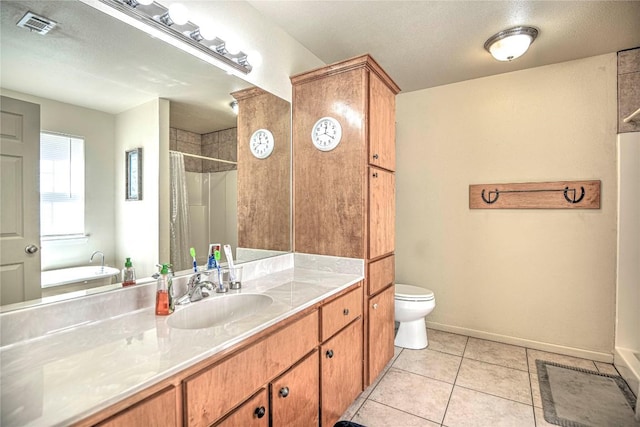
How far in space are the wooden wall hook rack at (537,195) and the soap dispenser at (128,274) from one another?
2.68 meters

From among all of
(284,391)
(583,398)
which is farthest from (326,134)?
(583,398)

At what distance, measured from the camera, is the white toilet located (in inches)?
98.0

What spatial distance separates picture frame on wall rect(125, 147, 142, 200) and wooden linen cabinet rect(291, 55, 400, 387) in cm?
101

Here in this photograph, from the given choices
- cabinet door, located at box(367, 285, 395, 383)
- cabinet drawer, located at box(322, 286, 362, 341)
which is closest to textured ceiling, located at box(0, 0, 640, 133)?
cabinet drawer, located at box(322, 286, 362, 341)

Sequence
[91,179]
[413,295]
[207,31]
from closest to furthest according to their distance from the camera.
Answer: [91,179] → [207,31] → [413,295]

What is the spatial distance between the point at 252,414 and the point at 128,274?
724 mm

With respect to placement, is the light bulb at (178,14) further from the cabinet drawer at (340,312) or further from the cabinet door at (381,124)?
the cabinet drawer at (340,312)

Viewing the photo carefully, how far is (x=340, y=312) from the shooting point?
5.29 ft

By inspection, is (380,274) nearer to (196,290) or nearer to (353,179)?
(353,179)

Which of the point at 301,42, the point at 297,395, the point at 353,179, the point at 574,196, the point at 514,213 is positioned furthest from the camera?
the point at 514,213

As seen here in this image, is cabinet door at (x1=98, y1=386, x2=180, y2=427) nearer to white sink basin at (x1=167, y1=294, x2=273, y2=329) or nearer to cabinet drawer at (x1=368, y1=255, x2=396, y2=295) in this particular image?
white sink basin at (x1=167, y1=294, x2=273, y2=329)

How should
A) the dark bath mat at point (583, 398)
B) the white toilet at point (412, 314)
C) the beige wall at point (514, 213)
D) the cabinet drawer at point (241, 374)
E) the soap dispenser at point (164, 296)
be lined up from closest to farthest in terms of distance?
1. the cabinet drawer at point (241, 374)
2. the soap dispenser at point (164, 296)
3. the dark bath mat at point (583, 398)
4. the beige wall at point (514, 213)
5. the white toilet at point (412, 314)

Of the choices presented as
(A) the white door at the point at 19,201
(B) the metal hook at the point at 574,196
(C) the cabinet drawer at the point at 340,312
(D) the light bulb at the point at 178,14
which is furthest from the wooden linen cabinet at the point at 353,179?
(B) the metal hook at the point at 574,196

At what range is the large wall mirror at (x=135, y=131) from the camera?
1.03 meters
